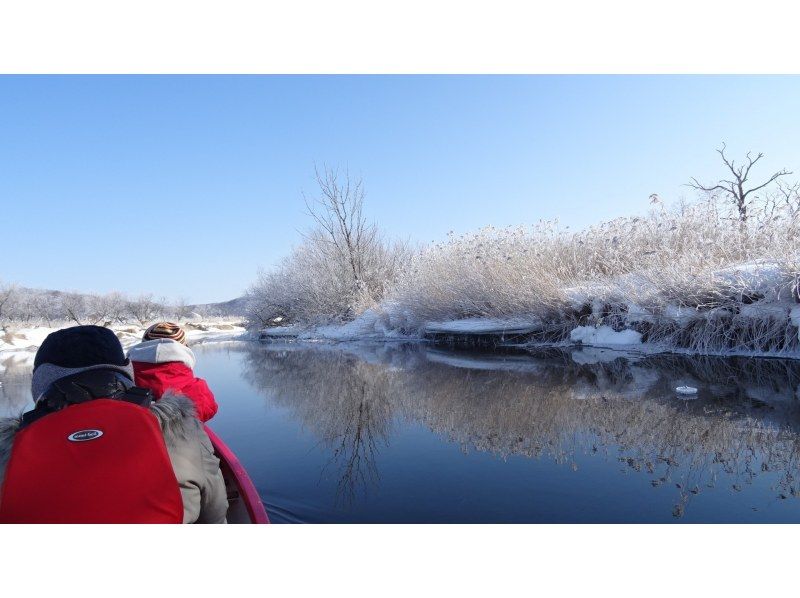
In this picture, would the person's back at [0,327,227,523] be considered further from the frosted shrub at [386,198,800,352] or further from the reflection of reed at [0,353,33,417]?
the frosted shrub at [386,198,800,352]

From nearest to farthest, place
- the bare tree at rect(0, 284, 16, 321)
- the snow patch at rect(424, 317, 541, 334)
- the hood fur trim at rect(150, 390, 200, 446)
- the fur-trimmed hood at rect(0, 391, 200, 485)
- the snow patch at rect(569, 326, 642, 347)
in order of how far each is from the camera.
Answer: the fur-trimmed hood at rect(0, 391, 200, 485) → the hood fur trim at rect(150, 390, 200, 446) → the snow patch at rect(569, 326, 642, 347) → the snow patch at rect(424, 317, 541, 334) → the bare tree at rect(0, 284, 16, 321)

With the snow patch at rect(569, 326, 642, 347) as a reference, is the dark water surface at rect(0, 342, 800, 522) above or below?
below

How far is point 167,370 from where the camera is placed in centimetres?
244

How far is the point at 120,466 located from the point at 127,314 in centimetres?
4044

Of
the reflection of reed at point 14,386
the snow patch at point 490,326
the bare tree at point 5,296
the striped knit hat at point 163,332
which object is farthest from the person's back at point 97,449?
the bare tree at point 5,296

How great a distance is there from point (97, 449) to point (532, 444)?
3.22 metres

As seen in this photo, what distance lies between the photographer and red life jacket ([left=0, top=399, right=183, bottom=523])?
1129 millimetres

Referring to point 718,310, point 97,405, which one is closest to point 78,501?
point 97,405

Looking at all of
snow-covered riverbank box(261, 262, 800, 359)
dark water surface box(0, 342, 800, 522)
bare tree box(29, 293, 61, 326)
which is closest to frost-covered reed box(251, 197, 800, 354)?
snow-covered riverbank box(261, 262, 800, 359)

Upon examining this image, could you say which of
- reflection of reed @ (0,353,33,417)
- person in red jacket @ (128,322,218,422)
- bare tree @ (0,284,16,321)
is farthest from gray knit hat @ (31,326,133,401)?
bare tree @ (0,284,16,321)

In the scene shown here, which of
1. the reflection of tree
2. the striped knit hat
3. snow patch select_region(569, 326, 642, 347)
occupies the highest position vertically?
the striped knit hat

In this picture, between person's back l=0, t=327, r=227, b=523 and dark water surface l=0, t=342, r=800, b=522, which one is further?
dark water surface l=0, t=342, r=800, b=522

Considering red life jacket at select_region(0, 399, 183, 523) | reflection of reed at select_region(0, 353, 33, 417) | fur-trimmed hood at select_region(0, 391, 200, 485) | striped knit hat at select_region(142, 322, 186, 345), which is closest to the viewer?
red life jacket at select_region(0, 399, 183, 523)

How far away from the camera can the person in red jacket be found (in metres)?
2.40
